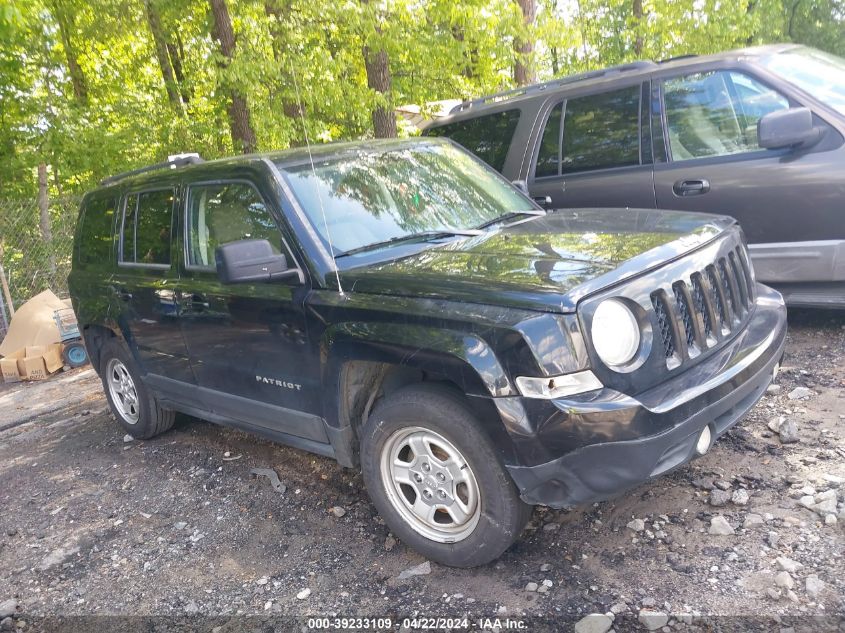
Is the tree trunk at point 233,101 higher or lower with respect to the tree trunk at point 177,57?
lower

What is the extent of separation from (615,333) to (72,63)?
15708 mm

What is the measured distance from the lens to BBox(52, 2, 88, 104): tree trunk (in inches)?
540

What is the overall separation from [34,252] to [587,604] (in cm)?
980

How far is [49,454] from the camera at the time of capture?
5668 millimetres

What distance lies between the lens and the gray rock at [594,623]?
8.93ft

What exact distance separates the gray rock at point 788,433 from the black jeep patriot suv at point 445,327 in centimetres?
62

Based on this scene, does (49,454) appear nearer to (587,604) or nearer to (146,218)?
(146,218)

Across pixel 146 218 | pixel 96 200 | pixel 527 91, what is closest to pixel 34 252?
pixel 96 200

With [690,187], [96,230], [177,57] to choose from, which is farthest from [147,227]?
[177,57]

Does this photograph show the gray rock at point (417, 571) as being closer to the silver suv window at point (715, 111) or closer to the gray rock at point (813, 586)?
the gray rock at point (813, 586)

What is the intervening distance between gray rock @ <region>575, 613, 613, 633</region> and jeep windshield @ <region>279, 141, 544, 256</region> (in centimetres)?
190

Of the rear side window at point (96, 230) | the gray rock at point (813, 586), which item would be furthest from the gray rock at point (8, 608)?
the gray rock at point (813, 586)

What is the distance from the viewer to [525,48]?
468 inches

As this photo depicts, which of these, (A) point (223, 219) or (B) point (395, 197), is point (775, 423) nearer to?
(B) point (395, 197)
